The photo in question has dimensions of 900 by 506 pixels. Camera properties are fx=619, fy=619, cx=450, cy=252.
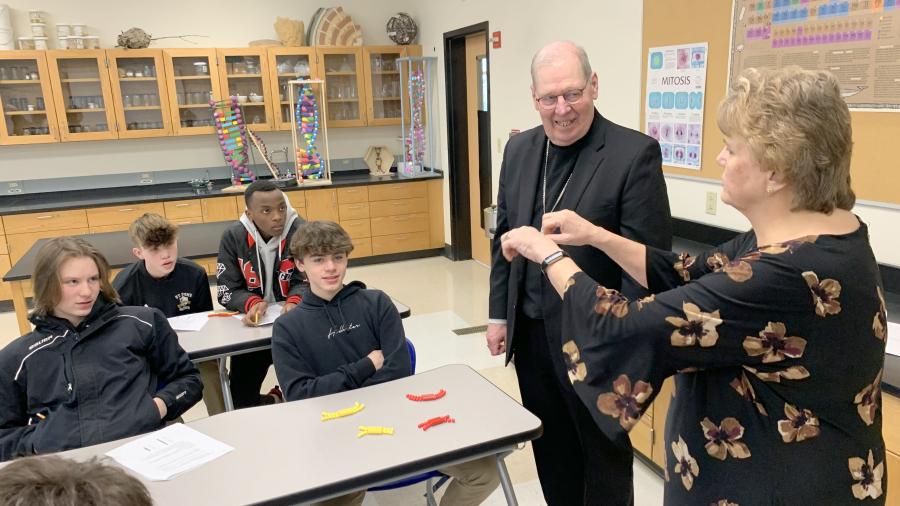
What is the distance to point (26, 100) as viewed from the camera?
5.16m

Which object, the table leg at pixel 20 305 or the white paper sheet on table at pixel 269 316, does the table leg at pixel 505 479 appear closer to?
the white paper sheet on table at pixel 269 316

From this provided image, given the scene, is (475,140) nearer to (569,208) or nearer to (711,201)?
(711,201)

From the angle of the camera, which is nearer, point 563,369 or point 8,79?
point 563,369

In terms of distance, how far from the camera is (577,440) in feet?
5.84

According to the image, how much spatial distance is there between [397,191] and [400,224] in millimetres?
330

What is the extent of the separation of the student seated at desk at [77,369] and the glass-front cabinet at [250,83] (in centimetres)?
401

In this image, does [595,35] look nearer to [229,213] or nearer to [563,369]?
[563,369]

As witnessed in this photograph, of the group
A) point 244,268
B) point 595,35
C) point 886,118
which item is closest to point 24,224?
point 244,268

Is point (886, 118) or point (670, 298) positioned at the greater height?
point (886, 118)

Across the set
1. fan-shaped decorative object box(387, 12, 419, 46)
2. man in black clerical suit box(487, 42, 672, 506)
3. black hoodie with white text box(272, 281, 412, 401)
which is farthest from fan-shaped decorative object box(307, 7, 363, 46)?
man in black clerical suit box(487, 42, 672, 506)

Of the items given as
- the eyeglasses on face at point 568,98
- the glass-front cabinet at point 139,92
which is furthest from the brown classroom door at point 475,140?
the eyeglasses on face at point 568,98

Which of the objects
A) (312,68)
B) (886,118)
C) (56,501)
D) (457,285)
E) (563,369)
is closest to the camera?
(56,501)

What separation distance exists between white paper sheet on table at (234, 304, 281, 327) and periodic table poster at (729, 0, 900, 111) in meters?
2.21

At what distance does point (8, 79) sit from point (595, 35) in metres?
4.71
